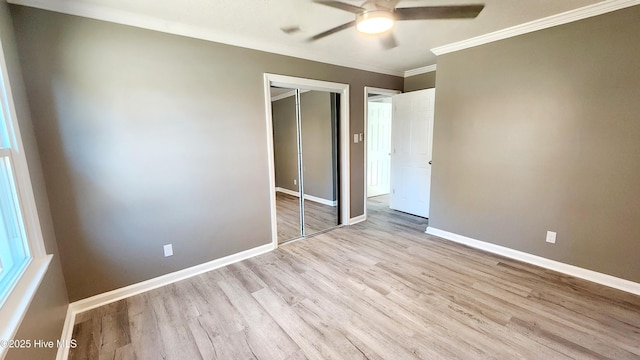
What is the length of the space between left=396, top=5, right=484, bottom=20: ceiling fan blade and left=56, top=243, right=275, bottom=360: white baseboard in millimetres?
2637

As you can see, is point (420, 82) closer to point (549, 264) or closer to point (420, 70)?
point (420, 70)

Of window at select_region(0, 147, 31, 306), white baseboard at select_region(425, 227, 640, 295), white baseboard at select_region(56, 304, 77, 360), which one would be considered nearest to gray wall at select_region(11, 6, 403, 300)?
white baseboard at select_region(56, 304, 77, 360)

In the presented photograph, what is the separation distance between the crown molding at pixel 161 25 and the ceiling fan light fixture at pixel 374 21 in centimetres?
137

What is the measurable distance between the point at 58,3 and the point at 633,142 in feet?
14.6

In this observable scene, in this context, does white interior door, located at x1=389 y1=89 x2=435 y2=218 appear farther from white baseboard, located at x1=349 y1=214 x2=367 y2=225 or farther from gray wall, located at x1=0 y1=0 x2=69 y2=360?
gray wall, located at x1=0 y1=0 x2=69 y2=360

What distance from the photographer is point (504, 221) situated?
2957 millimetres

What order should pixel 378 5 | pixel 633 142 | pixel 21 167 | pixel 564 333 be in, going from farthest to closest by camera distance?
pixel 633 142, pixel 564 333, pixel 378 5, pixel 21 167

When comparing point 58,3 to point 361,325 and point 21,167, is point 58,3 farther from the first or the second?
point 361,325

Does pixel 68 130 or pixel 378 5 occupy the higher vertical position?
pixel 378 5

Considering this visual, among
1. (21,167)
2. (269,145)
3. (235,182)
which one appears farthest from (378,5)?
(21,167)

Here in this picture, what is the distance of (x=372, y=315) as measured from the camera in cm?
207

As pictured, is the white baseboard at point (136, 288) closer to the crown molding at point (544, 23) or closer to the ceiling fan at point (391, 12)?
the ceiling fan at point (391, 12)

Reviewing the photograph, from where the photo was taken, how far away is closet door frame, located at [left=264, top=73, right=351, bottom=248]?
2992 mm

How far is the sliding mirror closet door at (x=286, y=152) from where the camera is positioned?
482cm
